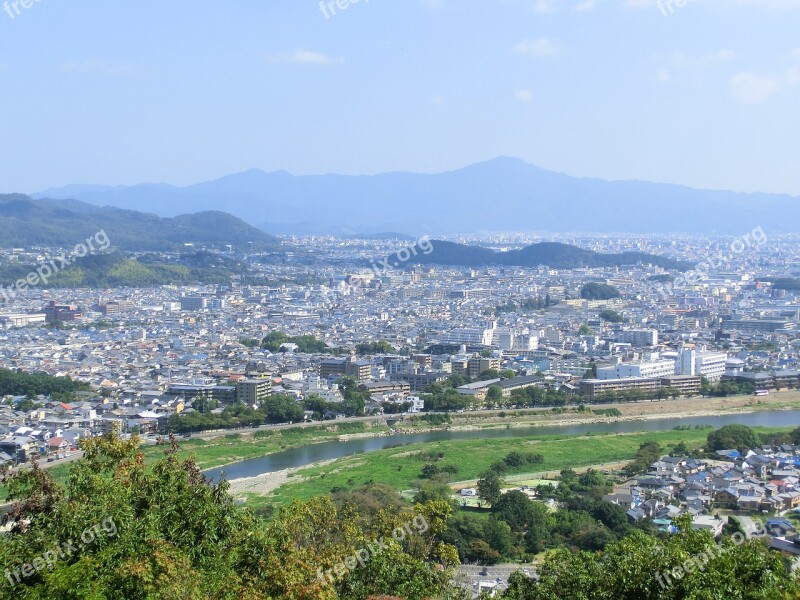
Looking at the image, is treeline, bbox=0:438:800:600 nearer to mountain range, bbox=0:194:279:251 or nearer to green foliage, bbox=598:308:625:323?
green foliage, bbox=598:308:625:323

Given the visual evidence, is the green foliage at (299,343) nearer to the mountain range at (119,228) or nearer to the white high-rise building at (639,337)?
the white high-rise building at (639,337)

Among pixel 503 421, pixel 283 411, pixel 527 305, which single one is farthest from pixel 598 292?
pixel 283 411

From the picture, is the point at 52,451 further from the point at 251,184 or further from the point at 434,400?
the point at 251,184

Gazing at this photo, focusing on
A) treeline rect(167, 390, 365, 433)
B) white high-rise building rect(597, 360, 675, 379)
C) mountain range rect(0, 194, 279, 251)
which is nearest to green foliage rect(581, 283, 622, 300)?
white high-rise building rect(597, 360, 675, 379)

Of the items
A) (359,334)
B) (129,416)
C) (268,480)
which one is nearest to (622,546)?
(268,480)

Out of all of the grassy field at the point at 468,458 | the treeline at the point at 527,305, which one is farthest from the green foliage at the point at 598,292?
the grassy field at the point at 468,458

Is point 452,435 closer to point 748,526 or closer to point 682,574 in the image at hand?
point 748,526
